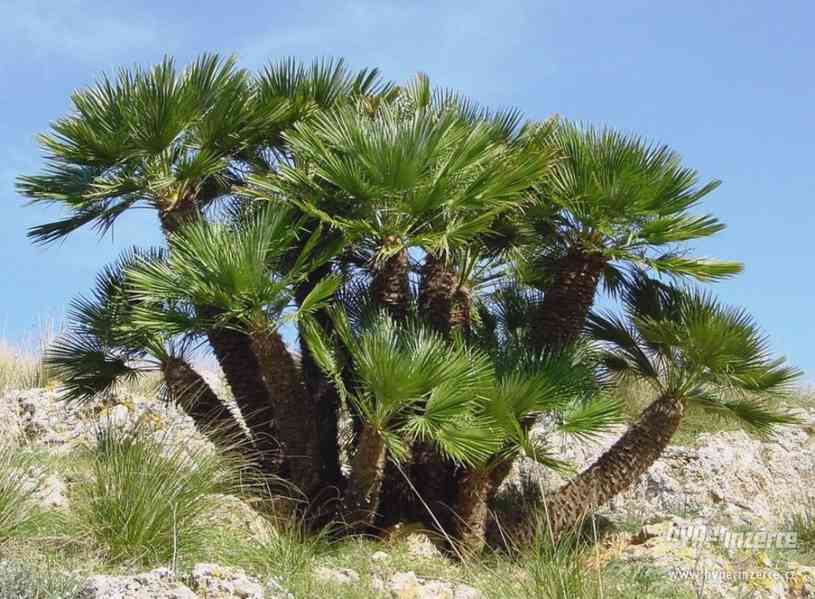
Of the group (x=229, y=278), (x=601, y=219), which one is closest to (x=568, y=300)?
(x=601, y=219)

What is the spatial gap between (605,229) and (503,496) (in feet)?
9.59

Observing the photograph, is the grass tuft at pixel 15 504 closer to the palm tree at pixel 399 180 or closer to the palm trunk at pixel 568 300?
the palm tree at pixel 399 180

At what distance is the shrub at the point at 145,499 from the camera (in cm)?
659

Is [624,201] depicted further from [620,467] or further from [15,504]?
[15,504]

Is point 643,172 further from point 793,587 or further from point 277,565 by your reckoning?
point 277,565

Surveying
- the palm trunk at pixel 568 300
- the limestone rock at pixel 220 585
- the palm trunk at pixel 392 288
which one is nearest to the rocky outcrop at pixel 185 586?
the limestone rock at pixel 220 585

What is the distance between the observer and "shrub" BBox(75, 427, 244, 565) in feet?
21.6

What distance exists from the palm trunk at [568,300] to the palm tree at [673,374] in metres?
0.51

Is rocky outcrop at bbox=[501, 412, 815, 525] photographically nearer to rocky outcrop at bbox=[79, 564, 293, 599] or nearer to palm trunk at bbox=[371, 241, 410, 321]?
palm trunk at bbox=[371, 241, 410, 321]

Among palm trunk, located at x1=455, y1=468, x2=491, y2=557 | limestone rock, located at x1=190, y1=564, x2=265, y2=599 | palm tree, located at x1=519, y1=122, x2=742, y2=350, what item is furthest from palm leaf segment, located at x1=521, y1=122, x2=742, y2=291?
limestone rock, located at x1=190, y1=564, x2=265, y2=599

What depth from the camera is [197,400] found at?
8.90 m

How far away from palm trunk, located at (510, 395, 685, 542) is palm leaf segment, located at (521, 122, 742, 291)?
3.83ft

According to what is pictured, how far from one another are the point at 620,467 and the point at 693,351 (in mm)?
1099

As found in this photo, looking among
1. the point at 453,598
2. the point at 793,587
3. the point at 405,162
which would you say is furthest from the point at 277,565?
the point at 793,587
